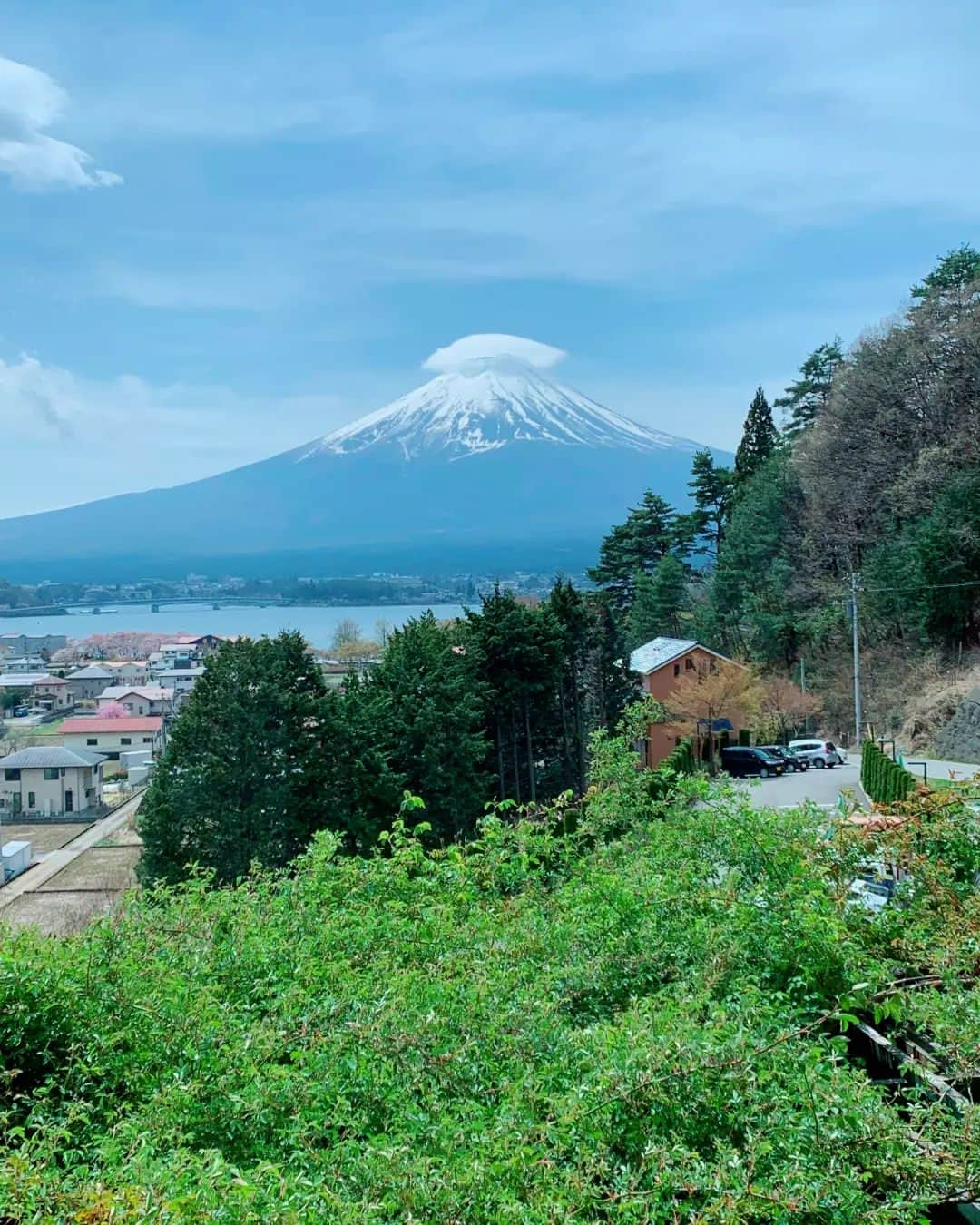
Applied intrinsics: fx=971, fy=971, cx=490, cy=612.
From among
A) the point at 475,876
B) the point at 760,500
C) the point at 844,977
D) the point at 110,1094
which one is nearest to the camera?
the point at 110,1094

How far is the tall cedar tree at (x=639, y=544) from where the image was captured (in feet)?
129

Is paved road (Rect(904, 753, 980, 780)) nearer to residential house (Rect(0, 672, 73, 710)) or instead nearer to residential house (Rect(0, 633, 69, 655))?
residential house (Rect(0, 672, 73, 710))

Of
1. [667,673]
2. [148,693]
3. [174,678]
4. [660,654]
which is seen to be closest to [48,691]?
[174,678]

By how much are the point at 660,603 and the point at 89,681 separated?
5151 cm

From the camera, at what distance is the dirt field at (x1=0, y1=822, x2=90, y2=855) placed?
101ft

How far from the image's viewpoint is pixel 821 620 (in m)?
26.9

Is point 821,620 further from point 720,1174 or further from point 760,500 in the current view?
point 720,1174

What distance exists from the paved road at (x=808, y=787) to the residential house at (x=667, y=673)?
529 cm

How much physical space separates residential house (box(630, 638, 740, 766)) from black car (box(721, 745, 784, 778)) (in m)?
4.00

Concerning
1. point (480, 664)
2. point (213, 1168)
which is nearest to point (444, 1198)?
point (213, 1168)

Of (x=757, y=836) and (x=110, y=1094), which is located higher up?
(x=757, y=836)

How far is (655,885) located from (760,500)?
91.5ft

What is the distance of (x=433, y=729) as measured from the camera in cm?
1742

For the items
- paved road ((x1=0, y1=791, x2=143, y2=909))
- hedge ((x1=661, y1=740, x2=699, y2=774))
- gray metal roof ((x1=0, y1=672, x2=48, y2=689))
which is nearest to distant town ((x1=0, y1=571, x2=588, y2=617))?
gray metal roof ((x1=0, y1=672, x2=48, y2=689))
